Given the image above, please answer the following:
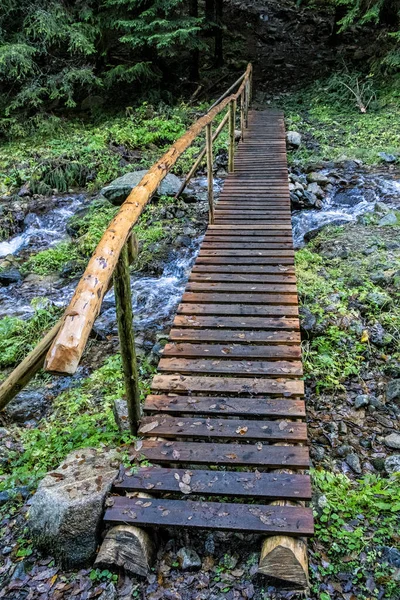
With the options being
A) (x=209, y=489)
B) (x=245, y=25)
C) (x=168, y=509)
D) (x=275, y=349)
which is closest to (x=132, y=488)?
(x=168, y=509)

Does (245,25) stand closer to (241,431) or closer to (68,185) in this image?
(68,185)

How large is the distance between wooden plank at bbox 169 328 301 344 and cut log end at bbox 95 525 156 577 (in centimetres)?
180

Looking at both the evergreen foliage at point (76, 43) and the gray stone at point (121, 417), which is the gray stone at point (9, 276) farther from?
the evergreen foliage at point (76, 43)

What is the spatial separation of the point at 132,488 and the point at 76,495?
12.2 inches

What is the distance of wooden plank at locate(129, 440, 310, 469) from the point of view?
2.59 metres

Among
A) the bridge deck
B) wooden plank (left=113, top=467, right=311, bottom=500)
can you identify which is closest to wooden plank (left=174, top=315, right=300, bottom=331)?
the bridge deck

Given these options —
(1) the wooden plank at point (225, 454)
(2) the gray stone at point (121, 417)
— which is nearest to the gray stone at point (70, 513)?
(1) the wooden plank at point (225, 454)

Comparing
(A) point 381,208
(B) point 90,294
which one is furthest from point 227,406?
(A) point 381,208

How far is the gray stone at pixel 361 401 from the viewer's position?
372 cm

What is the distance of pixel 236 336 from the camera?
380 centimetres

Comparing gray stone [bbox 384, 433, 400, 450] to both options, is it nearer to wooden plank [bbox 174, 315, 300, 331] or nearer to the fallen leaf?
wooden plank [bbox 174, 315, 300, 331]

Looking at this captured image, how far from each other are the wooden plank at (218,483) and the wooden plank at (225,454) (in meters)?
0.06

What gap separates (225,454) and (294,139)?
1008 centimetres

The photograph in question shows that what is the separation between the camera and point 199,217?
8.28 metres
